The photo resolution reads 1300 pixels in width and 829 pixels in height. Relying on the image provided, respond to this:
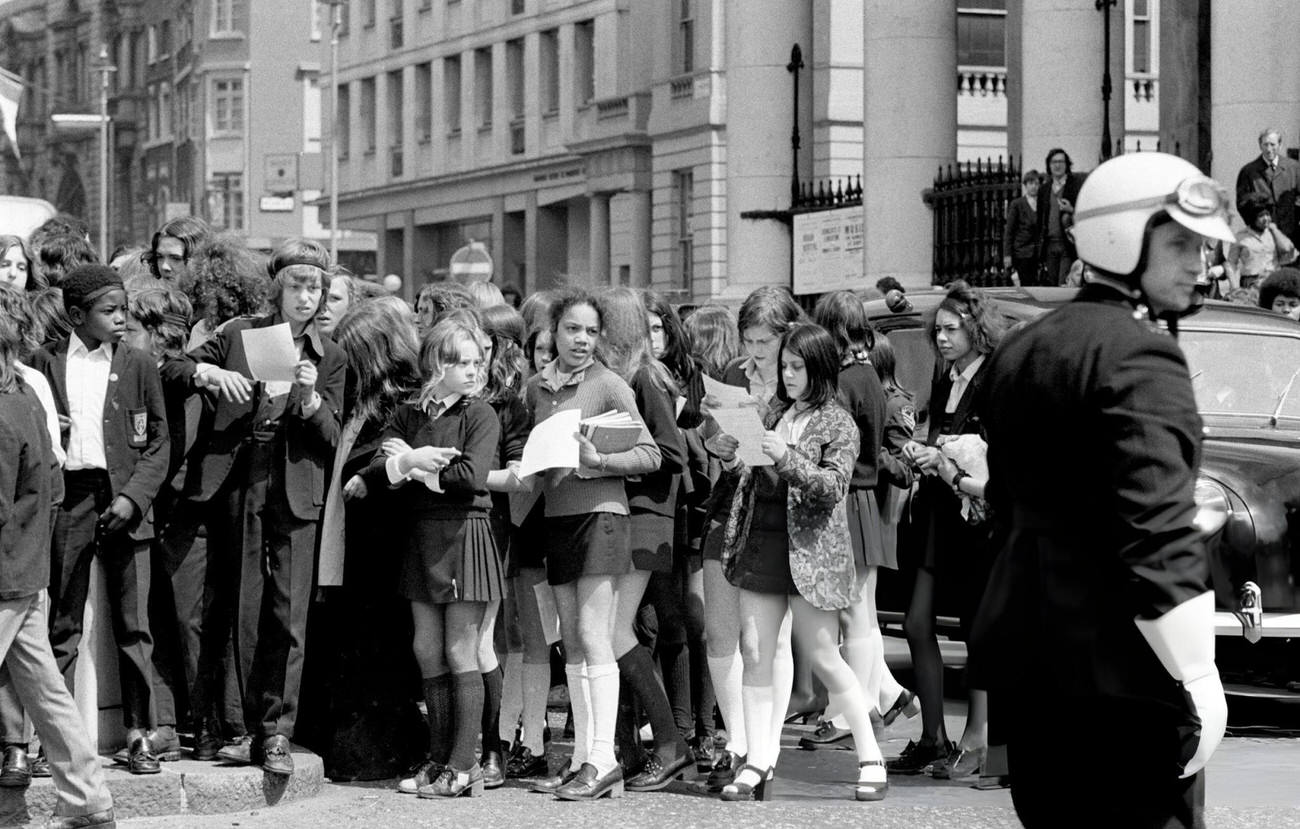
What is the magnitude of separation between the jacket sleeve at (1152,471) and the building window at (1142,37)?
46064 mm

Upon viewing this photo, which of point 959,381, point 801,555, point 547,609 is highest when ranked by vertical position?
point 959,381

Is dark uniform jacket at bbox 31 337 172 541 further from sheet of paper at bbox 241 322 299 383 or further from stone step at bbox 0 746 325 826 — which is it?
stone step at bbox 0 746 325 826

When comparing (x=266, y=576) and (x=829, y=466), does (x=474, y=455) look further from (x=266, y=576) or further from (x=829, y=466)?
(x=829, y=466)

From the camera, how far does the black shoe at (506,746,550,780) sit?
10297 millimetres

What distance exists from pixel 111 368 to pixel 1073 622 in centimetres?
543

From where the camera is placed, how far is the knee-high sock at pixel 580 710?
9734mm

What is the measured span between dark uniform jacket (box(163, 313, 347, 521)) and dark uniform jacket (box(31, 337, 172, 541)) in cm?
21

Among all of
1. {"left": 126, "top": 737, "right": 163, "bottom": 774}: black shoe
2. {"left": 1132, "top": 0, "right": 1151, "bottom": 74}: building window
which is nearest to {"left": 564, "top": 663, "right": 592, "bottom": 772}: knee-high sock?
{"left": 126, "top": 737, "right": 163, "bottom": 774}: black shoe

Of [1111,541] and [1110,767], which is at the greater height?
[1111,541]

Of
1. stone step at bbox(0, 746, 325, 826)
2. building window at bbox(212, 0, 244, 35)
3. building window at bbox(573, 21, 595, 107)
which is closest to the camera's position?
stone step at bbox(0, 746, 325, 826)

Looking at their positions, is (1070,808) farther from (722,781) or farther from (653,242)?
(653,242)

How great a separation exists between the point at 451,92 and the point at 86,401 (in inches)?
2315

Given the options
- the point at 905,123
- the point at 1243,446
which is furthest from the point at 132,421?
the point at 905,123

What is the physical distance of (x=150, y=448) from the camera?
952 centimetres
